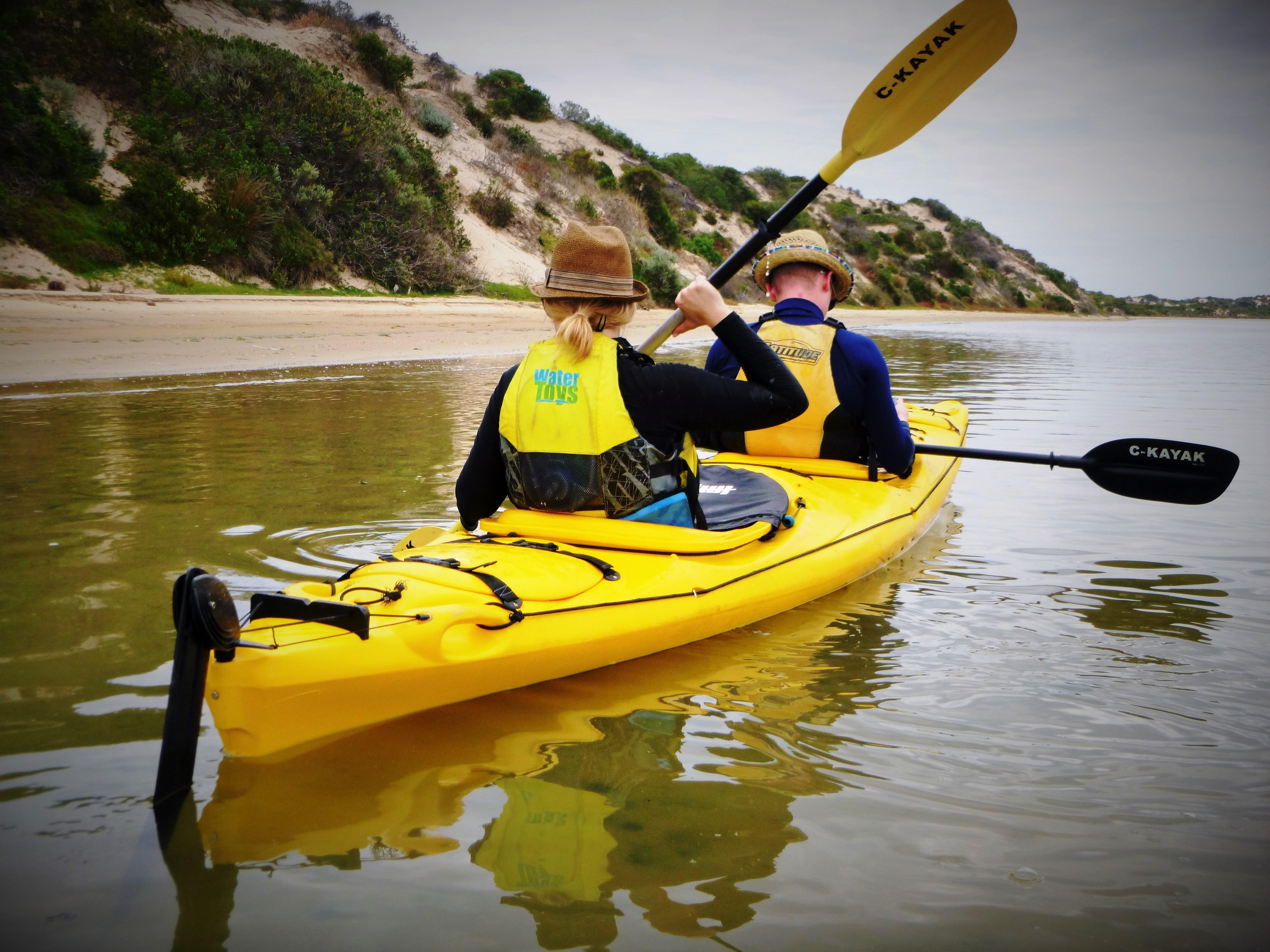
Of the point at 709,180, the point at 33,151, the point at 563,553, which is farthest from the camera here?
the point at 709,180

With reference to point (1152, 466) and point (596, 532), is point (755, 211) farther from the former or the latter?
point (596, 532)

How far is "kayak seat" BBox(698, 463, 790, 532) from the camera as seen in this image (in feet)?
10.5

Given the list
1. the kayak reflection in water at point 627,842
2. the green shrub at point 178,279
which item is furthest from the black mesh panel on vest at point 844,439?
the green shrub at point 178,279

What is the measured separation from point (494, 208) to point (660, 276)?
4259 mm

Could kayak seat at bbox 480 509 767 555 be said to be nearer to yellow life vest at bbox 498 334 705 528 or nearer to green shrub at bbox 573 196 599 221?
yellow life vest at bbox 498 334 705 528

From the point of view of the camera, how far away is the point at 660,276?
68.8ft

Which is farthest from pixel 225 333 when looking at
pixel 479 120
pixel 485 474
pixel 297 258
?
pixel 479 120

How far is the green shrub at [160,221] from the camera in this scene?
12055mm

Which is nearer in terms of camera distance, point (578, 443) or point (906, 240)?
point (578, 443)

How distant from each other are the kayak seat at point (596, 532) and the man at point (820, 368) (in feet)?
3.17

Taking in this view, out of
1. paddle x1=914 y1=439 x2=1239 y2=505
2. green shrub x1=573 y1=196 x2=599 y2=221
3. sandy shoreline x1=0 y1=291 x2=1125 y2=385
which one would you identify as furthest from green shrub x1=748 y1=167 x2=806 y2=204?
paddle x1=914 y1=439 x2=1239 y2=505

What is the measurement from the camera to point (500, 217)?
20.5 meters

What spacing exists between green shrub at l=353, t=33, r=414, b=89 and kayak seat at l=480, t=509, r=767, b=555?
22.6m

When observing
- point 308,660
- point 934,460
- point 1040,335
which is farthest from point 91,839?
point 1040,335
